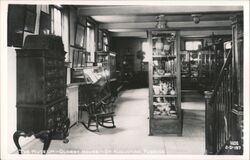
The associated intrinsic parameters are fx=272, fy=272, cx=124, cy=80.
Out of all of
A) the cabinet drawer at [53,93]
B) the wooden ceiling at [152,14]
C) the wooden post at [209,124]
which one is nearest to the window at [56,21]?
the wooden ceiling at [152,14]

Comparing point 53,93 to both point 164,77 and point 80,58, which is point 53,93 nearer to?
point 164,77

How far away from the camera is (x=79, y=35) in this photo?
6.67 meters

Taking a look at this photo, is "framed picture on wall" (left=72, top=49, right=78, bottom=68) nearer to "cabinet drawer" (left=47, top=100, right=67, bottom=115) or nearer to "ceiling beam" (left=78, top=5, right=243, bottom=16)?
"ceiling beam" (left=78, top=5, right=243, bottom=16)

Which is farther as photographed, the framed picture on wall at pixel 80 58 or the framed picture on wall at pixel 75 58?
the framed picture on wall at pixel 80 58

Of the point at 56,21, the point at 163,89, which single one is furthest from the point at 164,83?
the point at 56,21

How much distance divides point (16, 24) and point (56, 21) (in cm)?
183

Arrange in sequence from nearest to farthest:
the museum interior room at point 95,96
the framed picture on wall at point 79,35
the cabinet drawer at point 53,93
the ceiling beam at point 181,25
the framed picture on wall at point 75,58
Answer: the museum interior room at point 95,96 → the cabinet drawer at point 53,93 → the framed picture on wall at point 75,58 → the framed picture on wall at point 79,35 → the ceiling beam at point 181,25

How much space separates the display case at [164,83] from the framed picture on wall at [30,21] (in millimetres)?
1948

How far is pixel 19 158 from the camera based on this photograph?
2.64 metres

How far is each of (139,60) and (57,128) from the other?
39.7ft

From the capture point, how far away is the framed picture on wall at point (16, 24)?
3566 mm

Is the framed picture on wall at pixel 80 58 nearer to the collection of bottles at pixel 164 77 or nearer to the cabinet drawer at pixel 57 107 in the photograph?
the collection of bottles at pixel 164 77

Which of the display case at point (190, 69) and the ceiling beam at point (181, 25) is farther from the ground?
the ceiling beam at point (181, 25)

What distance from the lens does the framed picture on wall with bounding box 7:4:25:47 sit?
3566mm
